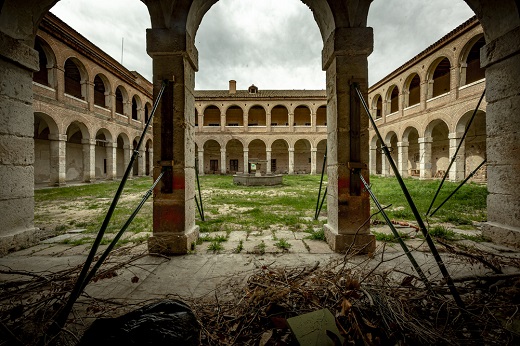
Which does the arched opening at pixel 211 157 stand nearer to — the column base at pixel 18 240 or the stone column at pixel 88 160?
the stone column at pixel 88 160

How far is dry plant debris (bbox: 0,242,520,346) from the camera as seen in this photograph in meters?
1.42

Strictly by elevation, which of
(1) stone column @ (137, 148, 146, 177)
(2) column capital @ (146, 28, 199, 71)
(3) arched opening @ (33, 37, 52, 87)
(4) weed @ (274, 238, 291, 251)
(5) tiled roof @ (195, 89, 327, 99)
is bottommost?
(4) weed @ (274, 238, 291, 251)

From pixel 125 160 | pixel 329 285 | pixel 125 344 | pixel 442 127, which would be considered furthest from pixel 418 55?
pixel 125 160

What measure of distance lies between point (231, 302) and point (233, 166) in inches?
1093

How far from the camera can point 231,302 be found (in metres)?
1.88

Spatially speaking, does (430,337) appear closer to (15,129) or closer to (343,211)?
(343,211)

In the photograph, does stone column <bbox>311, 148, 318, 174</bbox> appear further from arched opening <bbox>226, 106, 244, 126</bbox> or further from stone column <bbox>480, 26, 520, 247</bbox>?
stone column <bbox>480, 26, 520, 247</bbox>

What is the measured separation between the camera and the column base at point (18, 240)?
3127 millimetres

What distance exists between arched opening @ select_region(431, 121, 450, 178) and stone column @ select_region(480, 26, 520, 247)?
655 inches

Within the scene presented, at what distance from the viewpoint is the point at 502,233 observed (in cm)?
333

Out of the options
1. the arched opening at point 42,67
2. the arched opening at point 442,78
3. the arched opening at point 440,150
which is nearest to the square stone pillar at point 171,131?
the arched opening at point 42,67

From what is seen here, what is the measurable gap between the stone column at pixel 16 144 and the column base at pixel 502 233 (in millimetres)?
7566

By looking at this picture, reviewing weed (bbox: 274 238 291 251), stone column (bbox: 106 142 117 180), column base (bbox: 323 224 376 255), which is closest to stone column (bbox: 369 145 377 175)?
column base (bbox: 323 224 376 255)

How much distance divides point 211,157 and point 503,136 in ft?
91.5
